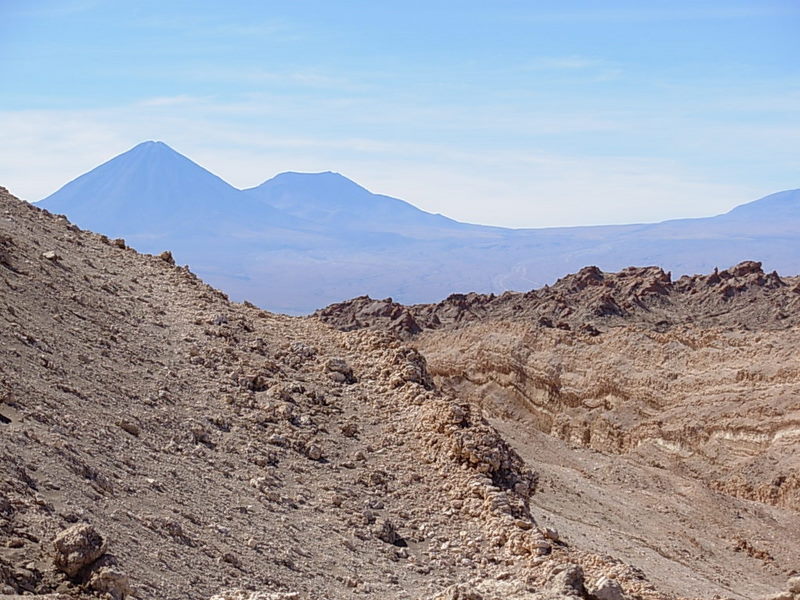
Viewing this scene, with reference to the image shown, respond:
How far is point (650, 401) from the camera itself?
99.9ft

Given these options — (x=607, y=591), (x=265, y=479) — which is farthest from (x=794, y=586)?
(x=265, y=479)

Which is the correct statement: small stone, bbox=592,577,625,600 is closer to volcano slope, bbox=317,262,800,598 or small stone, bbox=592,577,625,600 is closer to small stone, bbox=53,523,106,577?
small stone, bbox=53,523,106,577

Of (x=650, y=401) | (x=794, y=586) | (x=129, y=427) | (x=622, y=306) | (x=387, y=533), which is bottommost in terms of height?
(x=650, y=401)

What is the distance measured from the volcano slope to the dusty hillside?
4.63 metres

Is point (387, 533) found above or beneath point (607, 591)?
above

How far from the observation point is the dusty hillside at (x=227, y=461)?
7531 mm

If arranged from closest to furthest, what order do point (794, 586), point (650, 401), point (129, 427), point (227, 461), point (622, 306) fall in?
point (129, 427)
point (227, 461)
point (794, 586)
point (650, 401)
point (622, 306)

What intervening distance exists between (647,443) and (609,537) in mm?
12865

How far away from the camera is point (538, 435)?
83.3 ft

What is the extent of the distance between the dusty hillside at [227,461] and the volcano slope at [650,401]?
4.63 meters

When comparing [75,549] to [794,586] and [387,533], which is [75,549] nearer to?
[387,533]

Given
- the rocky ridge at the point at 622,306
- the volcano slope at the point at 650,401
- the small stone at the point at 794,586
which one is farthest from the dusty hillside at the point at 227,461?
the rocky ridge at the point at 622,306

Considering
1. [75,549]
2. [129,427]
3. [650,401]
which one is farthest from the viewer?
[650,401]

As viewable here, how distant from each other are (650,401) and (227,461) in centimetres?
2210
